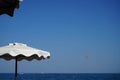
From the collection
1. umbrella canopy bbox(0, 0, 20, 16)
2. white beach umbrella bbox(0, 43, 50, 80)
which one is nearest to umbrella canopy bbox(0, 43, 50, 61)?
white beach umbrella bbox(0, 43, 50, 80)

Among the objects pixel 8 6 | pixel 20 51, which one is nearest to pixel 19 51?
pixel 20 51

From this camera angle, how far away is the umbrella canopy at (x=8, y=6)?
4.58 metres

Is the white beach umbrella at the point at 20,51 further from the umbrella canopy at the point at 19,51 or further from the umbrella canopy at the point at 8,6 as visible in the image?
the umbrella canopy at the point at 8,6

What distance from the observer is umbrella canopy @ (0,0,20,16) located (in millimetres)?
4580

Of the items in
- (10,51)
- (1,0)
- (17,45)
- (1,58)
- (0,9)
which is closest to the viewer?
(1,0)

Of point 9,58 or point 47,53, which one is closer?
point 47,53

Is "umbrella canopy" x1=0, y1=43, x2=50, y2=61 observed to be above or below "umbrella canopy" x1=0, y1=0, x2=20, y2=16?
below

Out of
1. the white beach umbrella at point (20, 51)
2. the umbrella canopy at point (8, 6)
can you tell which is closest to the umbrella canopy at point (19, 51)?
the white beach umbrella at point (20, 51)

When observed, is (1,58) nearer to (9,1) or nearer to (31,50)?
(31,50)

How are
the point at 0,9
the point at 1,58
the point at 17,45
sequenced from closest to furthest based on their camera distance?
the point at 0,9
the point at 17,45
the point at 1,58

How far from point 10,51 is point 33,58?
4.48 feet

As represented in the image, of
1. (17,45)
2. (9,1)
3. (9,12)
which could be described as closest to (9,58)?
(17,45)

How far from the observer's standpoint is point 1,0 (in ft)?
14.5

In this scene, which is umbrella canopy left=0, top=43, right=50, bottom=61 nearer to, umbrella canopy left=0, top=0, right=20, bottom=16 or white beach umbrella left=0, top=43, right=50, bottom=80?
white beach umbrella left=0, top=43, right=50, bottom=80
